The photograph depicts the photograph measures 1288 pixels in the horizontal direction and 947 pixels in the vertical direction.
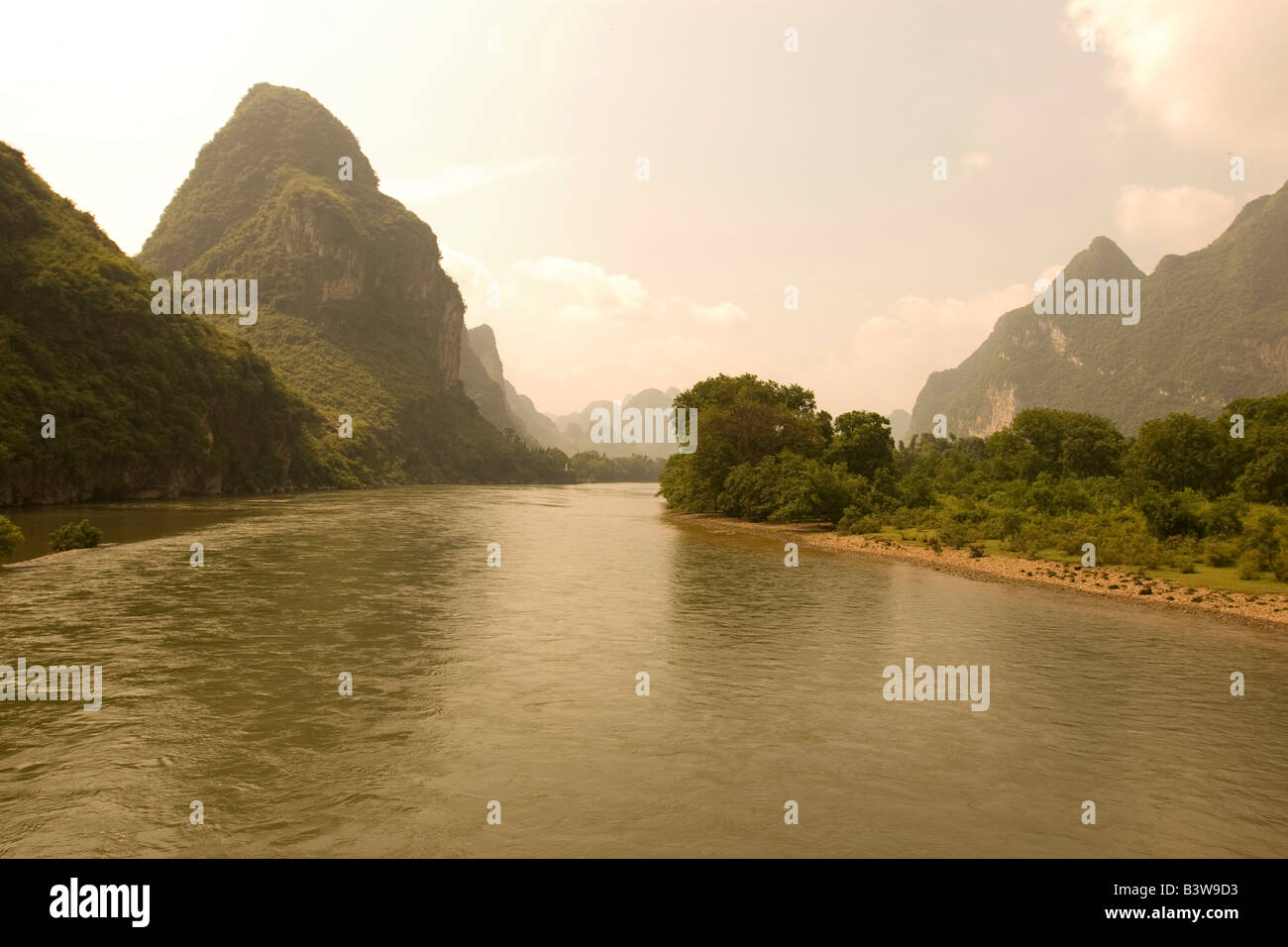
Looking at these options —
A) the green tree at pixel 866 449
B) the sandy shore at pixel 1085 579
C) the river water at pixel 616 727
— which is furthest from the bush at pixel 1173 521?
the green tree at pixel 866 449

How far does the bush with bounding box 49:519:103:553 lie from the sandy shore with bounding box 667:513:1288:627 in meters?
39.4

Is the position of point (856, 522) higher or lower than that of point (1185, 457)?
lower

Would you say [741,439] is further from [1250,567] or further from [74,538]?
[74,538]

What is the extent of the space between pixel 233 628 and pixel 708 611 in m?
14.2

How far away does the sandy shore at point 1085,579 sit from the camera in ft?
83.5

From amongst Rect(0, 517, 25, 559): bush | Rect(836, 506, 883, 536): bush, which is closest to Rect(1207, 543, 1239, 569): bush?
Rect(836, 506, 883, 536): bush

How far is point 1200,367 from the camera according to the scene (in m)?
197

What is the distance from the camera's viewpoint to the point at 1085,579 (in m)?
31.7

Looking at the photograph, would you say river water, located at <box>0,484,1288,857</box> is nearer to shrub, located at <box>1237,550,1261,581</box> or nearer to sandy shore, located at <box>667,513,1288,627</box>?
sandy shore, located at <box>667,513,1288,627</box>

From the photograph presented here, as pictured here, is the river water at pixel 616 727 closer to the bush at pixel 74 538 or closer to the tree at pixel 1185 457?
the bush at pixel 74 538

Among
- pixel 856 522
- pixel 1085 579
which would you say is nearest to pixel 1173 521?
pixel 1085 579

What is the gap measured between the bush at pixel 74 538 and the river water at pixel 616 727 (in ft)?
25.5

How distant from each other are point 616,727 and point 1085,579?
26.7m

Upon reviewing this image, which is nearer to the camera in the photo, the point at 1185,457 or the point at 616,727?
the point at 616,727
